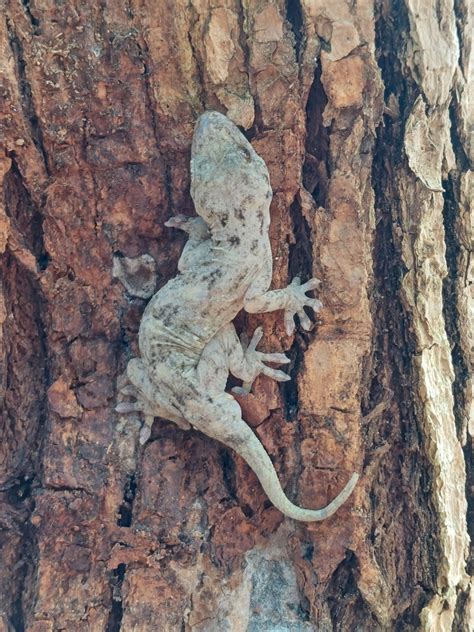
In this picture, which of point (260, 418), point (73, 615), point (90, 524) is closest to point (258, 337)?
point (260, 418)

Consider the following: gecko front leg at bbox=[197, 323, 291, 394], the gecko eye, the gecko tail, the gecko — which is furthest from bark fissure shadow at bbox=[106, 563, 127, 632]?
the gecko eye

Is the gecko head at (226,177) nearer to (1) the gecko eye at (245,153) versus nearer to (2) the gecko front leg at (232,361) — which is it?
(1) the gecko eye at (245,153)

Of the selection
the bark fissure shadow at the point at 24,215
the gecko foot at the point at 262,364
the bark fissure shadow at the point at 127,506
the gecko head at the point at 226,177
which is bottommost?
the bark fissure shadow at the point at 127,506

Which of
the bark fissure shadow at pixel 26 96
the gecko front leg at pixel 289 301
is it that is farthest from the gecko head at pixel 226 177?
the bark fissure shadow at pixel 26 96

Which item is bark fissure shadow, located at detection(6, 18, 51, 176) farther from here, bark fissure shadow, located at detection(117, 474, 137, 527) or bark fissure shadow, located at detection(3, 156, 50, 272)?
bark fissure shadow, located at detection(117, 474, 137, 527)

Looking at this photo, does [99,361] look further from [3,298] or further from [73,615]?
[73,615]

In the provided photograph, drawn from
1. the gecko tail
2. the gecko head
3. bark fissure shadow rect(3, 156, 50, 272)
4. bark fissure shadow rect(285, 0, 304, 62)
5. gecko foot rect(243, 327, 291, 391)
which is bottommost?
the gecko tail

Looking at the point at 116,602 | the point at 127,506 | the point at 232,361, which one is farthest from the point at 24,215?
the point at 116,602
